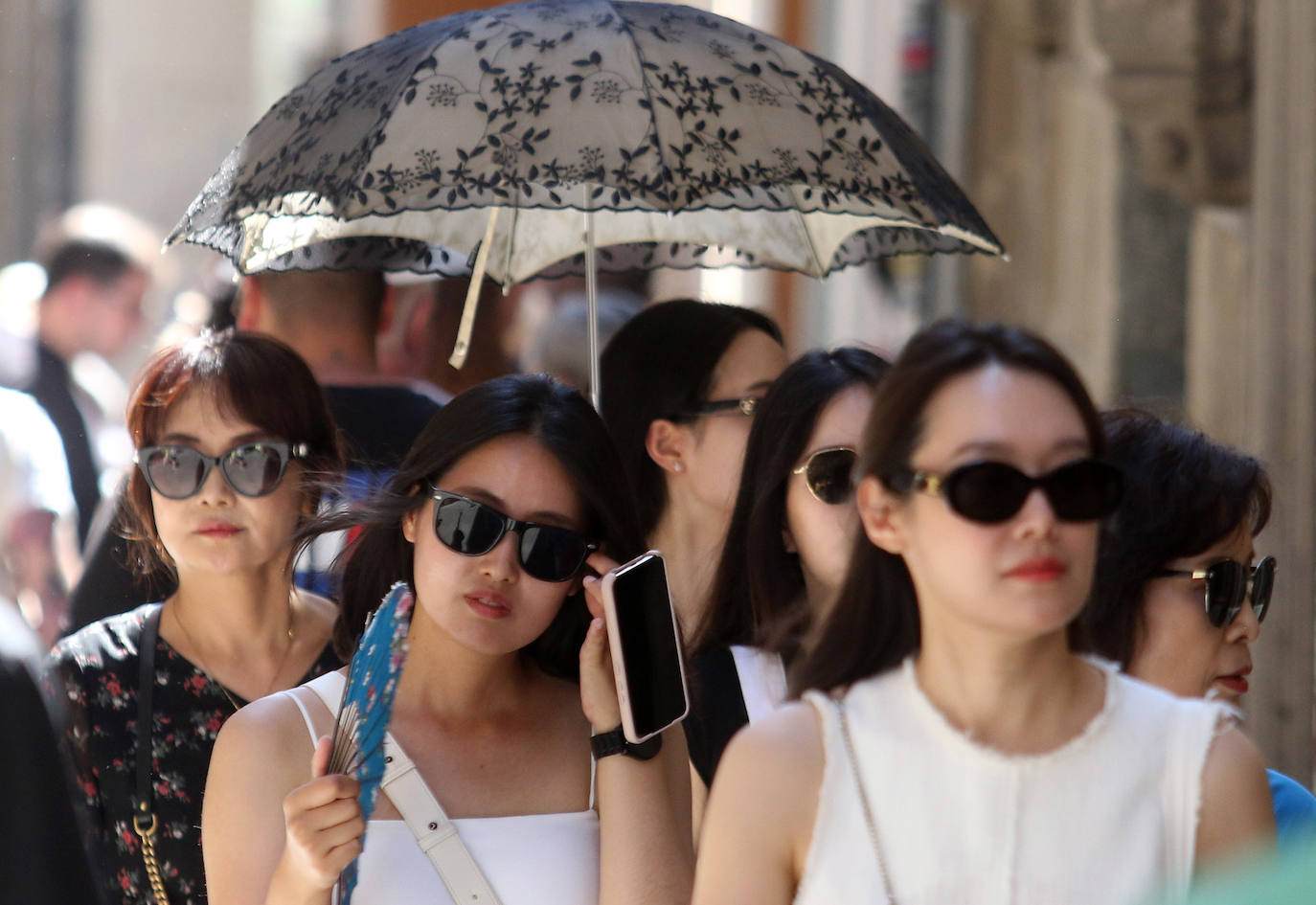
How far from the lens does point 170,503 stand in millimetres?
3578

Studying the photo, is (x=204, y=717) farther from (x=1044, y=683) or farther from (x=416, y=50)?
(x=1044, y=683)

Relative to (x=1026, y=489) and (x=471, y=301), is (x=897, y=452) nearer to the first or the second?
→ (x=1026, y=489)

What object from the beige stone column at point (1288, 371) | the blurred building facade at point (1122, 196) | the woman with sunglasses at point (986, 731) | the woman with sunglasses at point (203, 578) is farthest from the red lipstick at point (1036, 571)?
the beige stone column at point (1288, 371)

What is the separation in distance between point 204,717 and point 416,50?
1.28 metres

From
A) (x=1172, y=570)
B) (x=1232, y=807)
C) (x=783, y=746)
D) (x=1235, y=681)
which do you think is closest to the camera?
(x=1232, y=807)

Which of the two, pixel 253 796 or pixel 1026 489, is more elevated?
pixel 1026 489

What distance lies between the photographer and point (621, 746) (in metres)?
2.83

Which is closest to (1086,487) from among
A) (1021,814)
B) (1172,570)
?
(1021,814)

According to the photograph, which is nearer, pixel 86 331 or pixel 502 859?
pixel 502 859

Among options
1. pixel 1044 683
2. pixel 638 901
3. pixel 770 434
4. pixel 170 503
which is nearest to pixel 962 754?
pixel 1044 683

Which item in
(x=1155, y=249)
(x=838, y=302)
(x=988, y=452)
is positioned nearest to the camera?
(x=988, y=452)

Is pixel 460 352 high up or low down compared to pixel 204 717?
up

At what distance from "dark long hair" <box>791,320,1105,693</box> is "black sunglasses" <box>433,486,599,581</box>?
2.04 ft

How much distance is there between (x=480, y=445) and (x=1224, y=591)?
→ 49.6 inches
